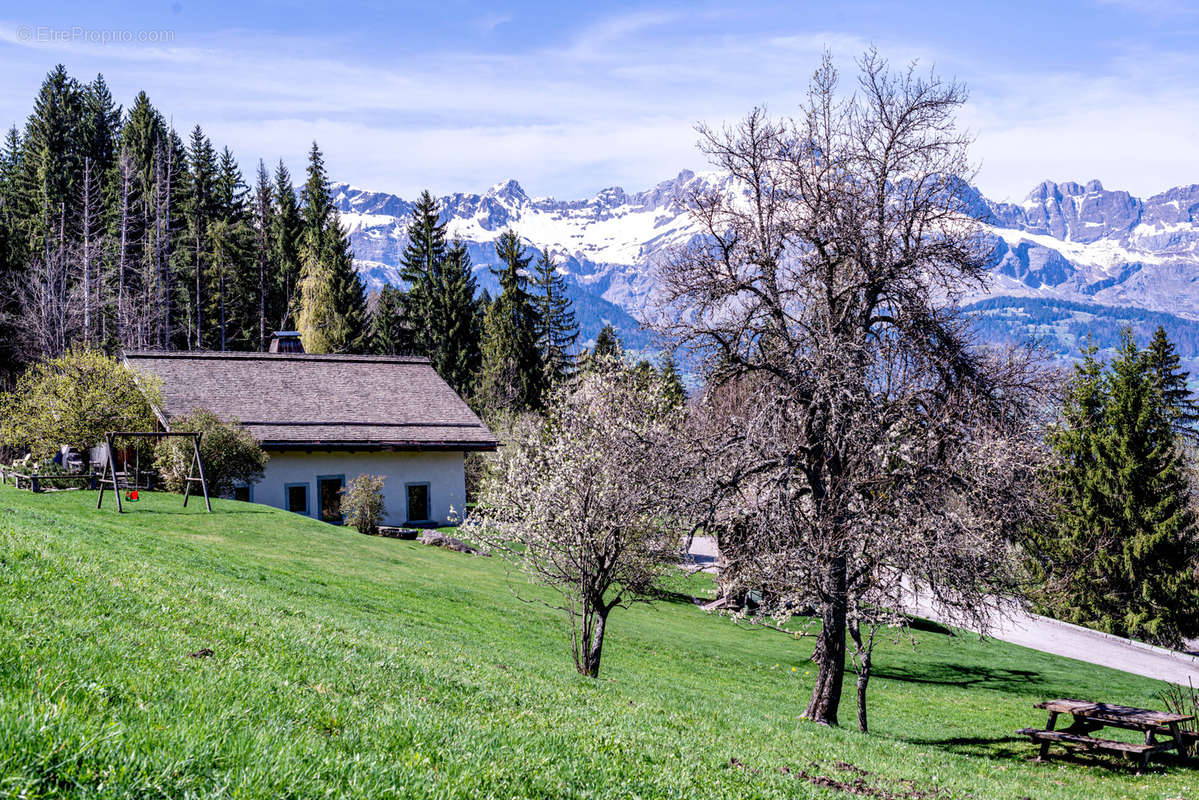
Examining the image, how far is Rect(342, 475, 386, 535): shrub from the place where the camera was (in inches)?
1458

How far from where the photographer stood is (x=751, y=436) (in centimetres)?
1533

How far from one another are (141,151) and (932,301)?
81291 mm

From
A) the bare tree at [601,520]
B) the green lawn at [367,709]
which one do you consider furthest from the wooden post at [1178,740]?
the bare tree at [601,520]

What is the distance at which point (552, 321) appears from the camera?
83125 mm

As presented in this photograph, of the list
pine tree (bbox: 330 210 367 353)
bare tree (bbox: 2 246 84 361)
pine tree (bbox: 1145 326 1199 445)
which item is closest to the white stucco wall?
bare tree (bbox: 2 246 84 361)

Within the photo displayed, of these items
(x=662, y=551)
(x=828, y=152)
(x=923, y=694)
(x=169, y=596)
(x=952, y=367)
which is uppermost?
(x=828, y=152)

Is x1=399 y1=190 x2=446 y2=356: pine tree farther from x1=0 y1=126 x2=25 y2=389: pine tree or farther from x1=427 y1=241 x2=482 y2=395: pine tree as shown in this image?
x1=0 y1=126 x2=25 y2=389: pine tree

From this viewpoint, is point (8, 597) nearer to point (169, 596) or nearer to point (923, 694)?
point (169, 596)

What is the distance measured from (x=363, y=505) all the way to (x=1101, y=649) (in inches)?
1230

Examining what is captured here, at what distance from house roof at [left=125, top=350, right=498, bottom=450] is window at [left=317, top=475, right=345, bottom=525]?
1673mm

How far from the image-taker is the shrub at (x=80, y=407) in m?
32.4

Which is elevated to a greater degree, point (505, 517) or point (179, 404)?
point (179, 404)

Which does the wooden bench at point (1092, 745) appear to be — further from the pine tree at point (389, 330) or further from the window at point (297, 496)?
the pine tree at point (389, 330)

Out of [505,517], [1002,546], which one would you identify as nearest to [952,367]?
[1002,546]
